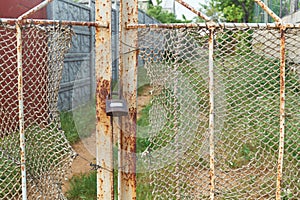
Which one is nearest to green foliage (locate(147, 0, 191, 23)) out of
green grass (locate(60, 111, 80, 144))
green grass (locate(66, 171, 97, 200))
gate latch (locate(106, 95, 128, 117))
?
green grass (locate(60, 111, 80, 144))

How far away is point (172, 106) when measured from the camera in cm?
156

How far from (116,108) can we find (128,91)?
0.16 m

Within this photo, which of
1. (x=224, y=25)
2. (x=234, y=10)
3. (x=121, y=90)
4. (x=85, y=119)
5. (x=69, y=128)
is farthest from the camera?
(x=234, y=10)

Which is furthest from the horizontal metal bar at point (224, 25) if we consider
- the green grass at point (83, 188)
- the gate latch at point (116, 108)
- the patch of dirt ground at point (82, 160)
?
the green grass at point (83, 188)

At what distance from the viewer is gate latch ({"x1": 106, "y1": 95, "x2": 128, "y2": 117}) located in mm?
1346

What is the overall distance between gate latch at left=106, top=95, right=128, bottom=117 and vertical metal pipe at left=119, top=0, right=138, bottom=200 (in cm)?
12

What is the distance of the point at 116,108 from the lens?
135 centimetres

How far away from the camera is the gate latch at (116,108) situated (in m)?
1.35

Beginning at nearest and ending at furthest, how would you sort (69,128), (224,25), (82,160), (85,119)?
(224,25) → (85,119) → (82,160) → (69,128)

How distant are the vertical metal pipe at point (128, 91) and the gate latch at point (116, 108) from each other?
0.12m

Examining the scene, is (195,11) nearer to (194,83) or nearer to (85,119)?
(194,83)

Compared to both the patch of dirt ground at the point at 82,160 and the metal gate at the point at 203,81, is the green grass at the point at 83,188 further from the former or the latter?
the metal gate at the point at 203,81

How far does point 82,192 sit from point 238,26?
5.11 ft

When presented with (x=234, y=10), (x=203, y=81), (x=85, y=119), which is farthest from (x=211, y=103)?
(x=234, y=10)
